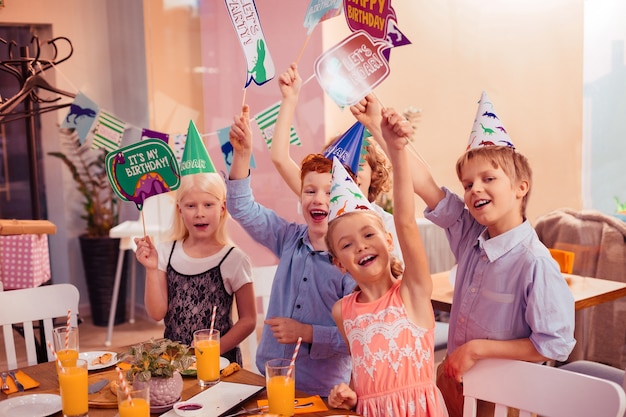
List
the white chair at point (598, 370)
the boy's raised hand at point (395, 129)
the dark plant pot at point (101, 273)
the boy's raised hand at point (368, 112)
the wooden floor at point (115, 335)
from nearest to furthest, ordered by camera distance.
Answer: the boy's raised hand at point (395, 129), the boy's raised hand at point (368, 112), the white chair at point (598, 370), the wooden floor at point (115, 335), the dark plant pot at point (101, 273)

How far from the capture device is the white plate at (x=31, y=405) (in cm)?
166

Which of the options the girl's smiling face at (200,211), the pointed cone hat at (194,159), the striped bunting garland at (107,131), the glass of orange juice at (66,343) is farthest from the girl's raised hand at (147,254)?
the striped bunting garland at (107,131)

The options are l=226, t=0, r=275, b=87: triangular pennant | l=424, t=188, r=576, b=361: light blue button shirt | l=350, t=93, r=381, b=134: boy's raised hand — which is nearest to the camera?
l=424, t=188, r=576, b=361: light blue button shirt

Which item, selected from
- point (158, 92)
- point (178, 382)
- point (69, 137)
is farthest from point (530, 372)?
point (69, 137)

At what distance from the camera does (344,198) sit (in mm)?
1802

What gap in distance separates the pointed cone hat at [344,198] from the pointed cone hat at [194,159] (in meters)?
0.70

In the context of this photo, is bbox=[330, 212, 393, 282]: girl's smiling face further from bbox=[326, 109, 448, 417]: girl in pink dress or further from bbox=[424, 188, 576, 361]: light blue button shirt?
bbox=[424, 188, 576, 361]: light blue button shirt

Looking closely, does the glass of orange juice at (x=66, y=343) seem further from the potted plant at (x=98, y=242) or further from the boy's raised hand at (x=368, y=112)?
the potted plant at (x=98, y=242)

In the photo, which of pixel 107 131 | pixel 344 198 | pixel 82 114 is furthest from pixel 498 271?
pixel 82 114

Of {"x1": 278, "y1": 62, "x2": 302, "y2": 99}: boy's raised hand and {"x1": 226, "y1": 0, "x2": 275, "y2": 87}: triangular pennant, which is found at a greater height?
{"x1": 226, "y1": 0, "x2": 275, "y2": 87}: triangular pennant

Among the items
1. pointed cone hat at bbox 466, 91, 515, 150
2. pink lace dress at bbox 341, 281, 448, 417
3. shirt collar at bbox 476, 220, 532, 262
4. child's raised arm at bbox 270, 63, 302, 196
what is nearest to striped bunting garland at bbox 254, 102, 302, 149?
child's raised arm at bbox 270, 63, 302, 196

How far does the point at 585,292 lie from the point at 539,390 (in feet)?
3.78

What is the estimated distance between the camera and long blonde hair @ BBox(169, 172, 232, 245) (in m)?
2.38

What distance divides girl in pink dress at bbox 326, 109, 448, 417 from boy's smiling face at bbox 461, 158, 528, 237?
0.87 ft
